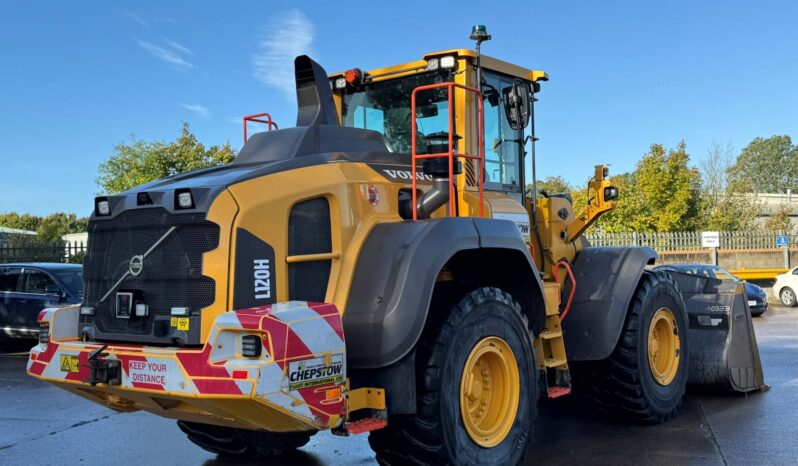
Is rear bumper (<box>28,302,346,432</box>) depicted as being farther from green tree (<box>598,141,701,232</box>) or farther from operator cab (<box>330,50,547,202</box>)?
green tree (<box>598,141,701,232</box>)

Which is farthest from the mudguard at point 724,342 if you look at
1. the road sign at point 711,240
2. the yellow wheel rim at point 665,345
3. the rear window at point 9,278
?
the road sign at point 711,240

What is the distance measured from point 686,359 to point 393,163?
12.5 feet

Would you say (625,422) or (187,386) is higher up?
(187,386)

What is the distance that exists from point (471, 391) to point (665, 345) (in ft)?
10.2

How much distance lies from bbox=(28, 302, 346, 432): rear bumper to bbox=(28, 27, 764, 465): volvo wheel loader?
0.03 ft

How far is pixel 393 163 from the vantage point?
16.8 feet

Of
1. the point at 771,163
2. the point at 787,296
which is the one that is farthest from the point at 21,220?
the point at 771,163

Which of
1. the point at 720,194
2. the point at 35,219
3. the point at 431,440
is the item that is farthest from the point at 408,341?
the point at 35,219

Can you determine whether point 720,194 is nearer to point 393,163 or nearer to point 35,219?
point 393,163

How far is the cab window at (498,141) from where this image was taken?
5906 millimetres

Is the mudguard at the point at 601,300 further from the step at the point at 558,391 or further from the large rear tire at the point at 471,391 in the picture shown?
the large rear tire at the point at 471,391

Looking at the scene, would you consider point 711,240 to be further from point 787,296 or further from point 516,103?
point 516,103

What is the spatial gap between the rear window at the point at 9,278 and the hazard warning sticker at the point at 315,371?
10426mm

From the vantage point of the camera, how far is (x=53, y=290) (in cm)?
1206
